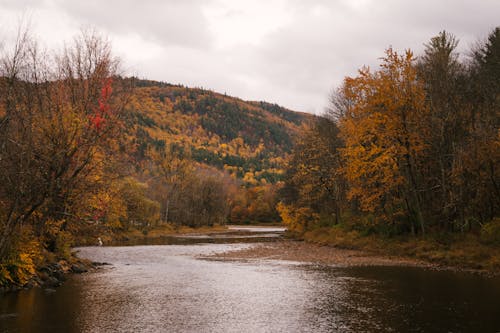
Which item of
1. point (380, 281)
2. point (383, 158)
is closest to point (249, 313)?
point (380, 281)

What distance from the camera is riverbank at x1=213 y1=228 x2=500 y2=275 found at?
28.0m

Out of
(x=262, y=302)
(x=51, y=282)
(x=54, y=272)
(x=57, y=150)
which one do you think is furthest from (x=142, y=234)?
(x=262, y=302)

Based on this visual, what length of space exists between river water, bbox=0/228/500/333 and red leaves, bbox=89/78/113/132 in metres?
9.13

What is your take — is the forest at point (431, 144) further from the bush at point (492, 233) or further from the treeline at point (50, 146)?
the treeline at point (50, 146)

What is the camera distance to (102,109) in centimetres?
2808

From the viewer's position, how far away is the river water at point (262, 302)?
14.6 metres

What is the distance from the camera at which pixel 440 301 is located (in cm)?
1805

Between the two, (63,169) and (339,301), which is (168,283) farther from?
(339,301)

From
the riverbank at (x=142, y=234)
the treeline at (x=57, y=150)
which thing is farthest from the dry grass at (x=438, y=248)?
the riverbank at (x=142, y=234)

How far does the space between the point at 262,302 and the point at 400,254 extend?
2078 centimetres

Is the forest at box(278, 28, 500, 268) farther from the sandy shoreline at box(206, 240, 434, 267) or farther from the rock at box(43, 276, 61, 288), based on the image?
the rock at box(43, 276, 61, 288)

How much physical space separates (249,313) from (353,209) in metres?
36.4

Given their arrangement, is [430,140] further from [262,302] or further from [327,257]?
[262,302]

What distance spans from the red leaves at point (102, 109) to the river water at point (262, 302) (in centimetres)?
913
